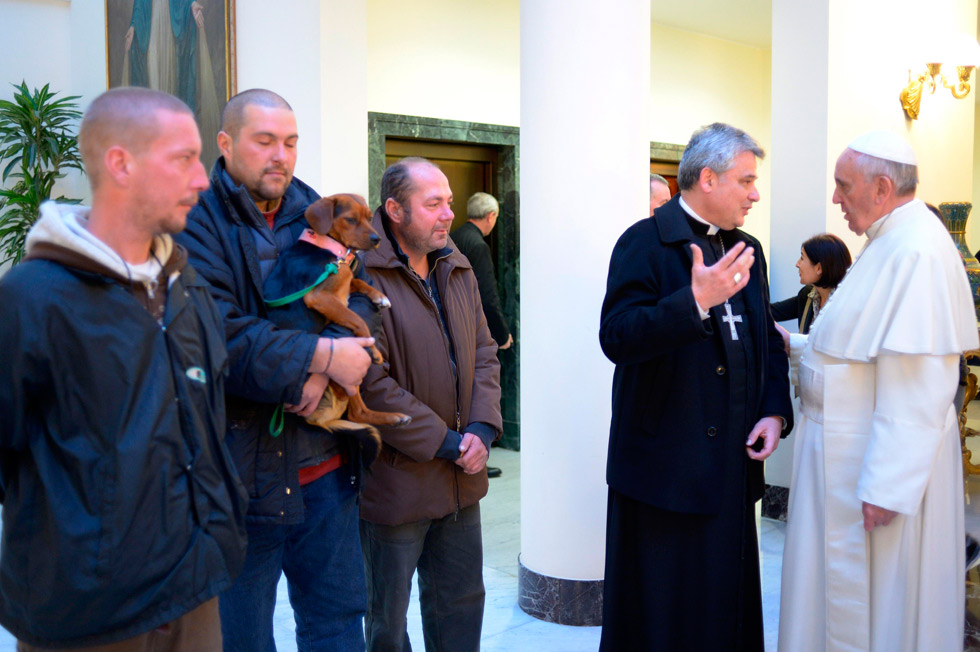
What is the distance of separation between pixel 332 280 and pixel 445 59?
4875 mm

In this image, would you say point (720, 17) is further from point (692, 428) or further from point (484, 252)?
point (692, 428)

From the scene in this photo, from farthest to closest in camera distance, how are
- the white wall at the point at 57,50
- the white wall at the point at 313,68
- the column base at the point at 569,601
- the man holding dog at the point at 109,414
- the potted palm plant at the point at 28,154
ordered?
the white wall at the point at 57,50 < the potted palm plant at the point at 28,154 < the white wall at the point at 313,68 < the column base at the point at 569,601 < the man holding dog at the point at 109,414

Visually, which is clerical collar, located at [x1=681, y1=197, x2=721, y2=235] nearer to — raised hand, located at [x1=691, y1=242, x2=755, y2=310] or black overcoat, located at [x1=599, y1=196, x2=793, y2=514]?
black overcoat, located at [x1=599, y1=196, x2=793, y2=514]

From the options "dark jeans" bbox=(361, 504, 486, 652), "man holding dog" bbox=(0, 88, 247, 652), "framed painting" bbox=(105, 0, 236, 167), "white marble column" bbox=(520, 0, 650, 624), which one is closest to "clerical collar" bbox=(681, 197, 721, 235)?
"white marble column" bbox=(520, 0, 650, 624)

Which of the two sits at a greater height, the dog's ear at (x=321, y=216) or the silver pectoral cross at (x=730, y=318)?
the dog's ear at (x=321, y=216)

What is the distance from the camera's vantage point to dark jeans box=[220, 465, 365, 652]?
2.30 metres

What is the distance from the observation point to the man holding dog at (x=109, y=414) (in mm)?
1559

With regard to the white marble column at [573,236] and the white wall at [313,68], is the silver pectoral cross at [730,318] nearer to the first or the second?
the white marble column at [573,236]

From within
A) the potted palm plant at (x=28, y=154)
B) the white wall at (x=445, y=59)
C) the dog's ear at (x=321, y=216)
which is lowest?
the dog's ear at (x=321, y=216)

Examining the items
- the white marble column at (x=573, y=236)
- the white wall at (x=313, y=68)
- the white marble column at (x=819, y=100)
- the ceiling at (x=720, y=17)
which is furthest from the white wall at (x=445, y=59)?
the white marble column at (x=573, y=236)

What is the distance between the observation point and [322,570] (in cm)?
236

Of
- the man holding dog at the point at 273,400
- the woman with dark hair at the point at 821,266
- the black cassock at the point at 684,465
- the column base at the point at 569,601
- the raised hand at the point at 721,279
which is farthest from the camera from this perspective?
the woman with dark hair at the point at 821,266

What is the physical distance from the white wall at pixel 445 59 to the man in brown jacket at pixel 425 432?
3.87 metres

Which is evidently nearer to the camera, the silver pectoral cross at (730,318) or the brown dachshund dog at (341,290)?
the brown dachshund dog at (341,290)
